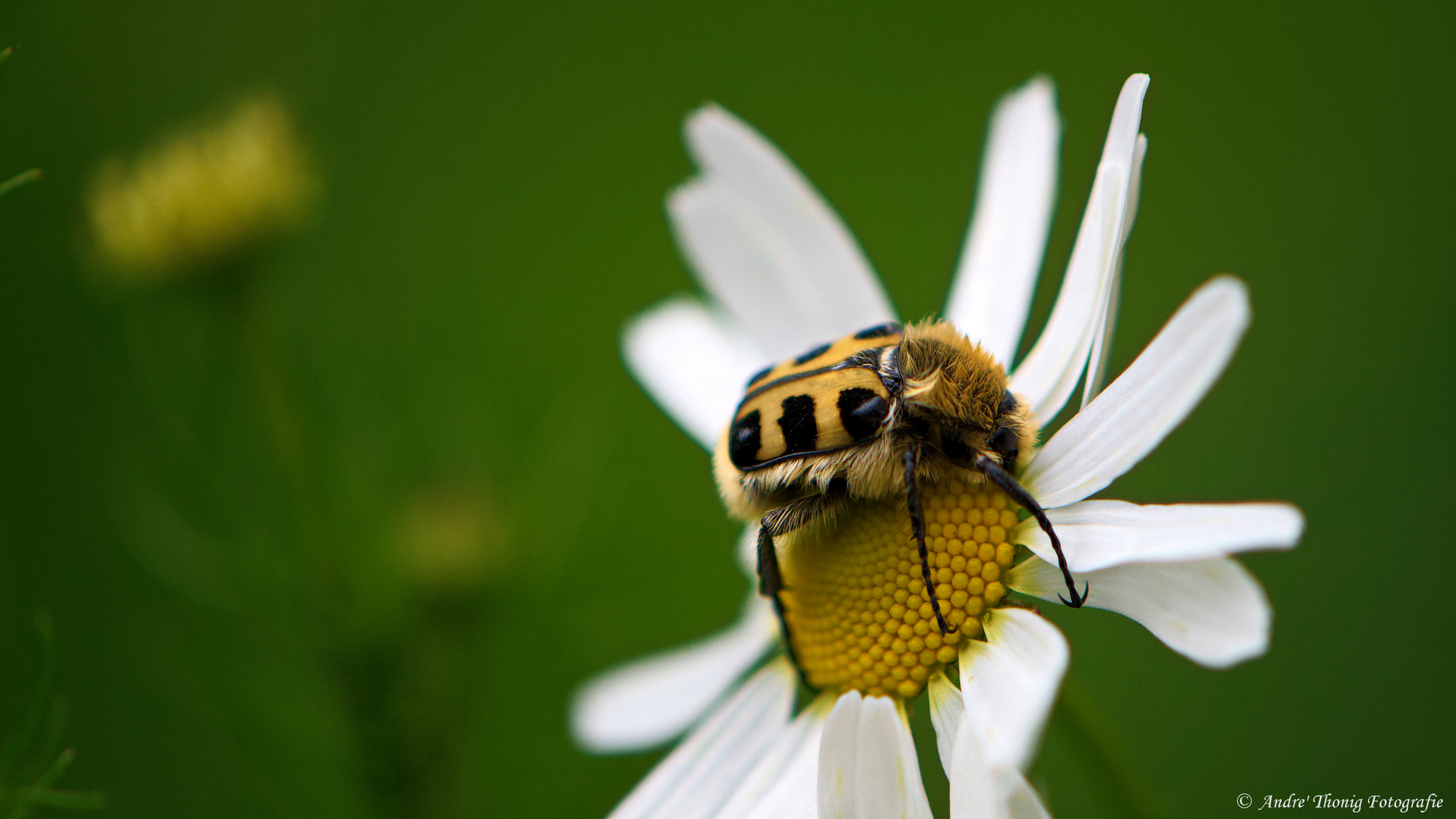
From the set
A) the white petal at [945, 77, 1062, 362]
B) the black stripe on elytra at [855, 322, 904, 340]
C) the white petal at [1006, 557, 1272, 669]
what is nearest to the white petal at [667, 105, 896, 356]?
the white petal at [945, 77, 1062, 362]

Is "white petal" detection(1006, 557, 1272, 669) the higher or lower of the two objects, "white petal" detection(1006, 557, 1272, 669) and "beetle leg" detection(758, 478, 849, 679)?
the lower

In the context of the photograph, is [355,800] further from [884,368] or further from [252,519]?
[884,368]

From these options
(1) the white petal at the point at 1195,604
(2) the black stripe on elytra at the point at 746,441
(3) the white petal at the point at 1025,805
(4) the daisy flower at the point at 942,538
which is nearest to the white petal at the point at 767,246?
(4) the daisy flower at the point at 942,538

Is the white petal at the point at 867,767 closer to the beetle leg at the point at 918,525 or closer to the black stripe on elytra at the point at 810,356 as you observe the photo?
the beetle leg at the point at 918,525

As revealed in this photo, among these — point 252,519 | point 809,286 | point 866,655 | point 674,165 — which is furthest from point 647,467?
point 866,655

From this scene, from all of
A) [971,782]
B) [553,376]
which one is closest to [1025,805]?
[971,782]

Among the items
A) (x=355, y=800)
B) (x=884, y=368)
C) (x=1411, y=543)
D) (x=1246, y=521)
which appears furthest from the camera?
(x=1411, y=543)

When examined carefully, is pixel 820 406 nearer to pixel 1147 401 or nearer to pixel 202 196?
pixel 1147 401

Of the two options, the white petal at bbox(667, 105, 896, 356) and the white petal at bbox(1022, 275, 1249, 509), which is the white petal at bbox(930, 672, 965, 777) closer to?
the white petal at bbox(1022, 275, 1249, 509)
